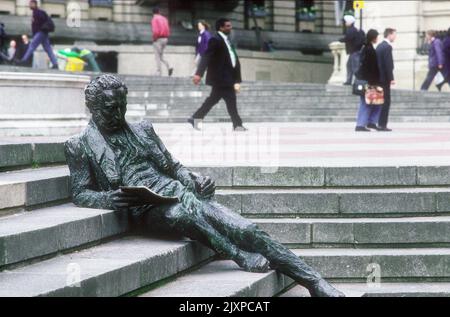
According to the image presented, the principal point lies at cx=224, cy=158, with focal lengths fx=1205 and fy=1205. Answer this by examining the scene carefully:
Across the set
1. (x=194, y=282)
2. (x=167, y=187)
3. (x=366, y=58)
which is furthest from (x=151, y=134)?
(x=366, y=58)

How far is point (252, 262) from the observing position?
26.2 ft

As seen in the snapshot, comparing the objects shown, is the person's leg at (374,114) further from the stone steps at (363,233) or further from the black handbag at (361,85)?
the stone steps at (363,233)

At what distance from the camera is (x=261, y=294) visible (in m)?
7.72

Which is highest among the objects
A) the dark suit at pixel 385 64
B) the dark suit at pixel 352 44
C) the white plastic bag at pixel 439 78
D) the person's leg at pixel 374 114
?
the dark suit at pixel 352 44

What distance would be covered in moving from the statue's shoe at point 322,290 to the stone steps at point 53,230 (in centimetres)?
138

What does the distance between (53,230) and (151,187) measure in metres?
1.18

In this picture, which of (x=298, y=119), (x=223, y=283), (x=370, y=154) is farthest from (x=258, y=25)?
(x=223, y=283)

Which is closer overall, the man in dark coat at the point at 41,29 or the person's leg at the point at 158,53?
the man in dark coat at the point at 41,29

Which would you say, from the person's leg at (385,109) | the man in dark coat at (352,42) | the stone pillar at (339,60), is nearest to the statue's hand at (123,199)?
the person's leg at (385,109)

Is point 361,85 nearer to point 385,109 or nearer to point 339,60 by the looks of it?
point 385,109

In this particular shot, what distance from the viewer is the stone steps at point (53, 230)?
6.88 metres

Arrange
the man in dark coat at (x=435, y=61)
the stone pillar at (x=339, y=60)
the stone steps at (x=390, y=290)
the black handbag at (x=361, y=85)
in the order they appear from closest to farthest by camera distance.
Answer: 1. the stone steps at (x=390, y=290)
2. the black handbag at (x=361, y=85)
3. the man in dark coat at (x=435, y=61)
4. the stone pillar at (x=339, y=60)

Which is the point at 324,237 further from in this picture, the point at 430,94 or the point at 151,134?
the point at 430,94

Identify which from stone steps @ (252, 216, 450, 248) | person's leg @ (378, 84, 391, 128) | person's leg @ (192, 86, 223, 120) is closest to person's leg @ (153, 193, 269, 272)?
stone steps @ (252, 216, 450, 248)
